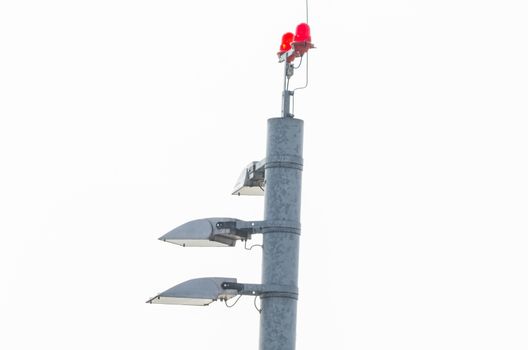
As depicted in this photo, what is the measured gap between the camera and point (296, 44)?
17484 mm

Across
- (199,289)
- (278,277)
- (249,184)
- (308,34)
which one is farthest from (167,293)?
(308,34)

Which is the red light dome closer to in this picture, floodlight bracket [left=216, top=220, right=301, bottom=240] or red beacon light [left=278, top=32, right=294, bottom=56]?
red beacon light [left=278, top=32, right=294, bottom=56]

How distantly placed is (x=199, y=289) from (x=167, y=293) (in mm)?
409

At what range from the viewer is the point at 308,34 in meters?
17.5

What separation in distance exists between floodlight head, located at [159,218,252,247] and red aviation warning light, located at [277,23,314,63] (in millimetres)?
2389

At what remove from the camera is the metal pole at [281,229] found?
1652 centimetres

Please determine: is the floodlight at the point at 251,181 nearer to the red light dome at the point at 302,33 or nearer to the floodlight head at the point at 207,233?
the floodlight head at the point at 207,233

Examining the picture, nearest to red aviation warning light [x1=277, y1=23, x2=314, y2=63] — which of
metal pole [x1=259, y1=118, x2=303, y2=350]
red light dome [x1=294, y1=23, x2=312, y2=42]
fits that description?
red light dome [x1=294, y1=23, x2=312, y2=42]

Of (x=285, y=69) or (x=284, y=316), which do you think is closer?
(x=284, y=316)

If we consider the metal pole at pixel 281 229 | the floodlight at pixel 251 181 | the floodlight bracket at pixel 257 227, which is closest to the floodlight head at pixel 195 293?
the metal pole at pixel 281 229

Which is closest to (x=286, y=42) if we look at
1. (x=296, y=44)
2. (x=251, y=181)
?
(x=296, y=44)

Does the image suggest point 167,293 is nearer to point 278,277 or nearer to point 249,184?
point 278,277

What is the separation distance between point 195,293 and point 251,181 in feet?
7.91

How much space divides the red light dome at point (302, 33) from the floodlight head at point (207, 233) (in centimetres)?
261
